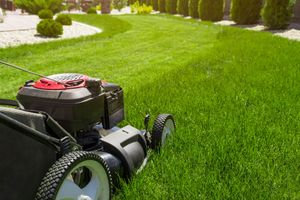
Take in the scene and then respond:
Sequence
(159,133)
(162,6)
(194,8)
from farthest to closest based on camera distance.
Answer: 1. (162,6)
2. (194,8)
3. (159,133)

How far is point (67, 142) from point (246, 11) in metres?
21.8

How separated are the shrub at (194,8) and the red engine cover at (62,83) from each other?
1093 inches

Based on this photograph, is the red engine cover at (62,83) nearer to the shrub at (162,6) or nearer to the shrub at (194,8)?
the shrub at (194,8)

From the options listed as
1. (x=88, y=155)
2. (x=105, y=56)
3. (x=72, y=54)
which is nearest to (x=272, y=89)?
(x=88, y=155)

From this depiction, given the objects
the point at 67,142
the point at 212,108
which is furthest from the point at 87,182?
the point at 212,108

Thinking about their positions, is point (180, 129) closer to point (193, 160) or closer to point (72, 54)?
point (193, 160)

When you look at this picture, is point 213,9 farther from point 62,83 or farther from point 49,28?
point 62,83

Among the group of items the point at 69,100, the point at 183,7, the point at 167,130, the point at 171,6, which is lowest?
the point at 171,6

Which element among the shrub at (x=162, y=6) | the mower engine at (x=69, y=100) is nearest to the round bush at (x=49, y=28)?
the mower engine at (x=69, y=100)

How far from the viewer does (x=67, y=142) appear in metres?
2.59

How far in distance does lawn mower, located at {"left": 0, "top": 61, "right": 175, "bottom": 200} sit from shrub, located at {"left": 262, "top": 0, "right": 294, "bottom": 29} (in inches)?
662

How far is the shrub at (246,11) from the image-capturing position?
74.5 ft

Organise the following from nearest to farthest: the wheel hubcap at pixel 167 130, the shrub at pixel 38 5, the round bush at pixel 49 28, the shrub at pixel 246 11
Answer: the wheel hubcap at pixel 167 130, the round bush at pixel 49 28, the shrub at pixel 246 11, the shrub at pixel 38 5

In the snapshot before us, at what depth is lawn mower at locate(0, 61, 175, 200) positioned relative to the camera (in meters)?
2.38
